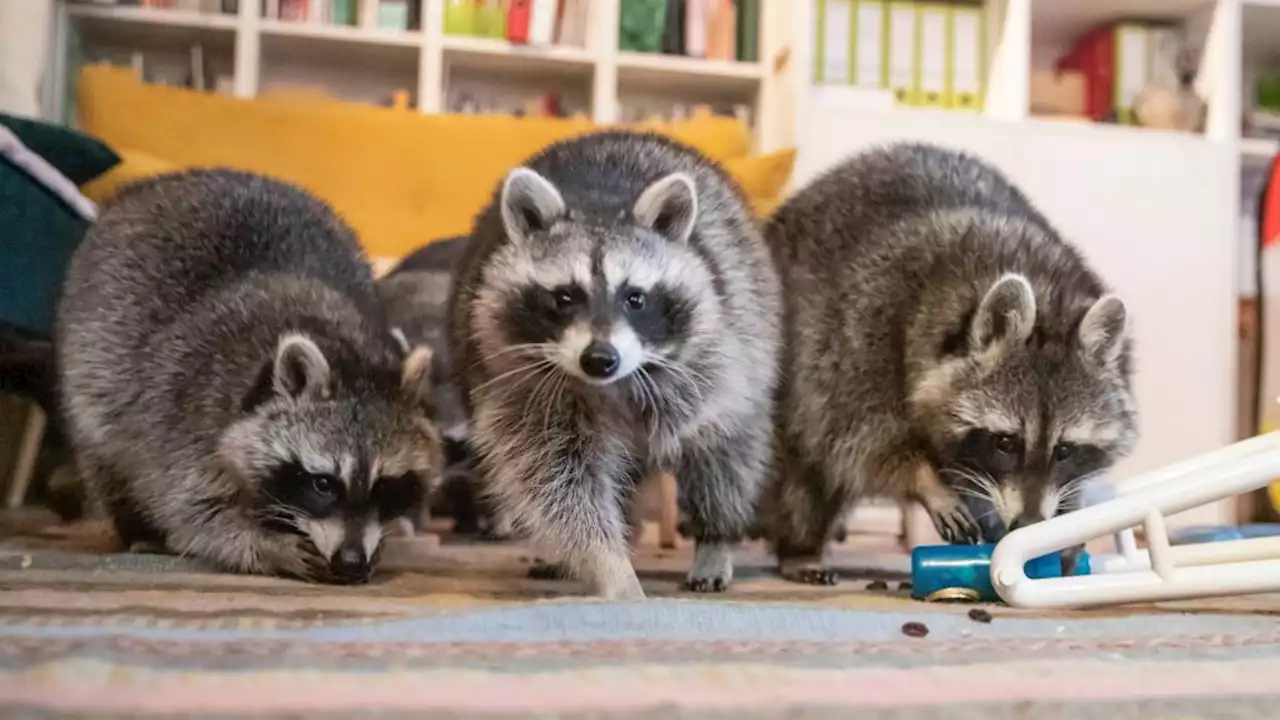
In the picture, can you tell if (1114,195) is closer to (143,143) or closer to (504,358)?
(504,358)

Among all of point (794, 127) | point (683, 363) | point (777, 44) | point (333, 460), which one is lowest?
point (333, 460)

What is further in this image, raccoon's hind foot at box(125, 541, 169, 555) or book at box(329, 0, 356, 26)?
book at box(329, 0, 356, 26)

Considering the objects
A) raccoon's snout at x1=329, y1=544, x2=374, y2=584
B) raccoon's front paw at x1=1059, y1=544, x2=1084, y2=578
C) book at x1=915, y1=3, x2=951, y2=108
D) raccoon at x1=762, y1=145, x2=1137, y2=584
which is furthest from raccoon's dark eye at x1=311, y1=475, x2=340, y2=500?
book at x1=915, y1=3, x2=951, y2=108

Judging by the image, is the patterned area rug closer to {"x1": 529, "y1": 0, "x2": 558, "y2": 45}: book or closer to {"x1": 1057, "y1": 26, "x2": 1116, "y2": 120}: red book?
{"x1": 529, "y1": 0, "x2": 558, "y2": 45}: book

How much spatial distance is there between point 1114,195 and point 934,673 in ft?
11.6

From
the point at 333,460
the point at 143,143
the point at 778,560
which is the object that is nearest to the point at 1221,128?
the point at 778,560

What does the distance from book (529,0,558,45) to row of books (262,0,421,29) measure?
22.7 inches

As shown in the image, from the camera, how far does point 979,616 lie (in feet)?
5.42

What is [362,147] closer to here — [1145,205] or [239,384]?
[239,384]

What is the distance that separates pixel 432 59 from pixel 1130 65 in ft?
9.67

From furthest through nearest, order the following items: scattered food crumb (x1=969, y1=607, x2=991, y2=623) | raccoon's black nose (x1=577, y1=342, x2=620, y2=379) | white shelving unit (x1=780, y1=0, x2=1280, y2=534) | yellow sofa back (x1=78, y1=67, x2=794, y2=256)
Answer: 1. white shelving unit (x1=780, y1=0, x2=1280, y2=534)
2. yellow sofa back (x1=78, y1=67, x2=794, y2=256)
3. raccoon's black nose (x1=577, y1=342, x2=620, y2=379)
4. scattered food crumb (x1=969, y1=607, x2=991, y2=623)

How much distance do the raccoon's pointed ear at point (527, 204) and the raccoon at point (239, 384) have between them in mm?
485

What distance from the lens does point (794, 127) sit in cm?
422

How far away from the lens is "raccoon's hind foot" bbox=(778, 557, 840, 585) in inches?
89.8
